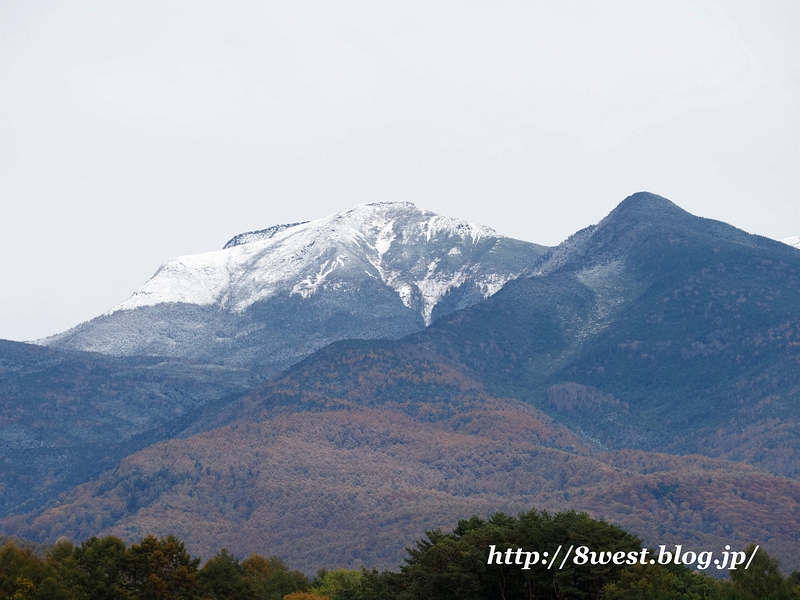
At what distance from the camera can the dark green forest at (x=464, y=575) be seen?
95.3 m

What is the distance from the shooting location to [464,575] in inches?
3954

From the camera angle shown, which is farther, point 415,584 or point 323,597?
point 323,597

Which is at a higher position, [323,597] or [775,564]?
[775,564]

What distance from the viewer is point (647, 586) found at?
93.2 metres

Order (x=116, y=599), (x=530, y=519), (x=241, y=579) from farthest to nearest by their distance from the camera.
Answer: (x=241, y=579) → (x=116, y=599) → (x=530, y=519)

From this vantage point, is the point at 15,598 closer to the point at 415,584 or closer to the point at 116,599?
the point at 116,599

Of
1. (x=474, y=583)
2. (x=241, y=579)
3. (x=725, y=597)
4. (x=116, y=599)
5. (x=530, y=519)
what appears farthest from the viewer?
(x=241, y=579)

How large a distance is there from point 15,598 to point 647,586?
61701mm

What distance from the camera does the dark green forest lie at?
3752 inches

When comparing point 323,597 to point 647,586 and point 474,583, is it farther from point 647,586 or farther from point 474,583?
point 647,586

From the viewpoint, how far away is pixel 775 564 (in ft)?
305

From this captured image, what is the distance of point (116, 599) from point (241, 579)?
17960mm

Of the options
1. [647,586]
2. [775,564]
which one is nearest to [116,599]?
[647,586]

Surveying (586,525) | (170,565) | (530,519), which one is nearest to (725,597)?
(586,525)
